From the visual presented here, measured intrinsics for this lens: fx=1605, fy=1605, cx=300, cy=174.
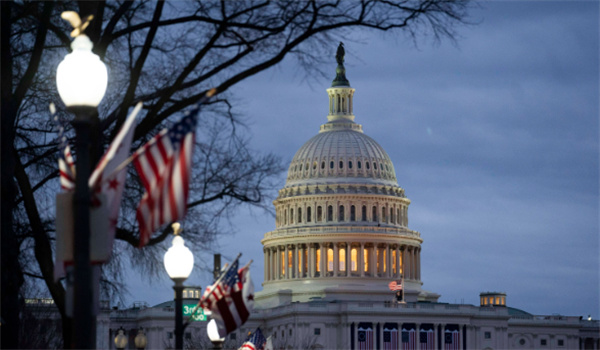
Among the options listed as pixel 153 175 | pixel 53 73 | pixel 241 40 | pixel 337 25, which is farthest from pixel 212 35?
pixel 153 175

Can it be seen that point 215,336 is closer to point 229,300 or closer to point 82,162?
point 229,300

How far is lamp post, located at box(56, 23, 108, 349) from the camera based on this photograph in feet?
56.6

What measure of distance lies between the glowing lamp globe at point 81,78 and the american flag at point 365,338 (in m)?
181

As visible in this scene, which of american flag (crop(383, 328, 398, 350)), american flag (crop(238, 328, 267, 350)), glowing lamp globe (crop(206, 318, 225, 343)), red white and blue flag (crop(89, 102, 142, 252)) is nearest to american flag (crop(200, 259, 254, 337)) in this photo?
glowing lamp globe (crop(206, 318, 225, 343))

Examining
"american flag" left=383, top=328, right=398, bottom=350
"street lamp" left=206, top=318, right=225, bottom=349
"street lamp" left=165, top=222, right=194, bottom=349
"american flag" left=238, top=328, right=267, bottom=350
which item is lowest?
"street lamp" left=206, top=318, right=225, bottom=349

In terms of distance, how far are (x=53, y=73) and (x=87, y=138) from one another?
1450 cm

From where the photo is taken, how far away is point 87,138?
17547 millimetres

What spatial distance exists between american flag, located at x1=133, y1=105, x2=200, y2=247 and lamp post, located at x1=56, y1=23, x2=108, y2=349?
3.62 ft

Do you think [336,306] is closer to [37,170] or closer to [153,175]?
[37,170]

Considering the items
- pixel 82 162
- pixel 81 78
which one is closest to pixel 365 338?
pixel 81 78

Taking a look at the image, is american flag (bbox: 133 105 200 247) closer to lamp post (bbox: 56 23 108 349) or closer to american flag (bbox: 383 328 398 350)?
lamp post (bbox: 56 23 108 349)

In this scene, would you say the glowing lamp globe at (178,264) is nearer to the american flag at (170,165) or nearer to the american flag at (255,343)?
the american flag at (170,165)

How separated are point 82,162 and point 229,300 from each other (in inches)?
496

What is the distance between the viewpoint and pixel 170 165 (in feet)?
61.8
